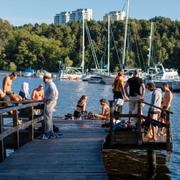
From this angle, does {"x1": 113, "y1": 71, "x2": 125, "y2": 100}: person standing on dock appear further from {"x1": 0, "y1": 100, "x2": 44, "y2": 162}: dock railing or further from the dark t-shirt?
{"x1": 0, "y1": 100, "x2": 44, "y2": 162}: dock railing

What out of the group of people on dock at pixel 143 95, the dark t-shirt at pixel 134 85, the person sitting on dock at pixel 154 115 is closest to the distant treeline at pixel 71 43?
the group of people on dock at pixel 143 95

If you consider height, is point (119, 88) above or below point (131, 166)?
above

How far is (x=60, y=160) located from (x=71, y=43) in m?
138

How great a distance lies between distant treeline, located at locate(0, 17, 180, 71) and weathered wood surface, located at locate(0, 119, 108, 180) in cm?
11405

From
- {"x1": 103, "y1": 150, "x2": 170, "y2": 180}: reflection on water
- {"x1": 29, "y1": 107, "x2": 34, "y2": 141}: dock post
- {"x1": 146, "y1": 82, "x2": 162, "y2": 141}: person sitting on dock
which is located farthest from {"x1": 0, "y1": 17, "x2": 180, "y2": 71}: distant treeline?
{"x1": 29, "y1": 107, "x2": 34, "y2": 141}: dock post

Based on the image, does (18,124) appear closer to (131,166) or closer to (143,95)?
(143,95)

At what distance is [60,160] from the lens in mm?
10750

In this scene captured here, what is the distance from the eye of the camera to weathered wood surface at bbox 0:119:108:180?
9.23 metres

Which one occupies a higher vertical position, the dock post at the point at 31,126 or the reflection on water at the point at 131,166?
the dock post at the point at 31,126

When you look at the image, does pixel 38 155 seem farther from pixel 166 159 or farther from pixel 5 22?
pixel 5 22

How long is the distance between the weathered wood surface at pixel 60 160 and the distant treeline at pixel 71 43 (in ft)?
374

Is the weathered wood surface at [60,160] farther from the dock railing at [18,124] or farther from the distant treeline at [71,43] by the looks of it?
the distant treeline at [71,43]

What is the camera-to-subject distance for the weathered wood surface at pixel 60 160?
9.23 metres

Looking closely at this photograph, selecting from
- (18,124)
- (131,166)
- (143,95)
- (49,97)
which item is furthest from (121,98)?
(18,124)
